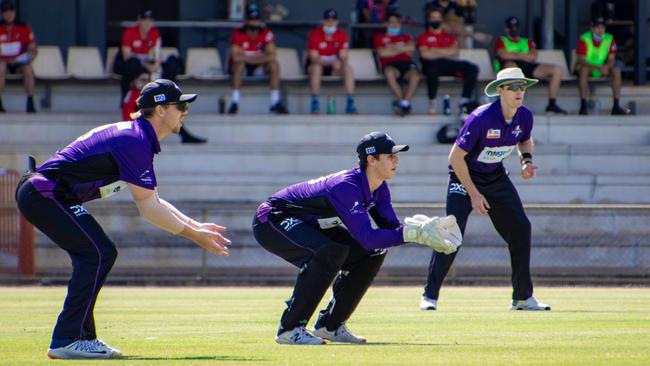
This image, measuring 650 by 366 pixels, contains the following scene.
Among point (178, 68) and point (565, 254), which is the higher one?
point (178, 68)

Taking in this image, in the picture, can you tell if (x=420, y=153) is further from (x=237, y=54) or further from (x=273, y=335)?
(x=273, y=335)

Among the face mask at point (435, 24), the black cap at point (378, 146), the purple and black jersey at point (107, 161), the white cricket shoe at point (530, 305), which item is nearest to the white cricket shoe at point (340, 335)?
the black cap at point (378, 146)

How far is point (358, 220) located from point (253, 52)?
1387cm

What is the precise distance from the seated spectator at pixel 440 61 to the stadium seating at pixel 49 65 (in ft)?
20.5

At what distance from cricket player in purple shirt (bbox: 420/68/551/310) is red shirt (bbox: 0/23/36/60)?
39.7 feet

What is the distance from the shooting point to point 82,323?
774 cm

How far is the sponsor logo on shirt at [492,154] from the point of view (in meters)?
11.6

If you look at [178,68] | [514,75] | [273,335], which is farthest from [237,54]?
[273,335]

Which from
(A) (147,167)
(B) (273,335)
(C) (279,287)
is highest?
(A) (147,167)

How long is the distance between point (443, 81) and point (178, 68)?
15.5 feet

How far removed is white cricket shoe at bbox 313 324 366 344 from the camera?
343 inches

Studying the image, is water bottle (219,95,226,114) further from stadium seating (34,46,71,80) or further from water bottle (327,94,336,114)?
stadium seating (34,46,71,80)

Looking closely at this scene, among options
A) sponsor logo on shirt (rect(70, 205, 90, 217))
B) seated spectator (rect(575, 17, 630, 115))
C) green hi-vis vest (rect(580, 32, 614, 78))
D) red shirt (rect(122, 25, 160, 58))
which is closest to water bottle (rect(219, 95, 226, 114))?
red shirt (rect(122, 25, 160, 58))

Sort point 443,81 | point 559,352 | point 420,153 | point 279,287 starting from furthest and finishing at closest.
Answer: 1. point 443,81
2. point 420,153
3. point 279,287
4. point 559,352
